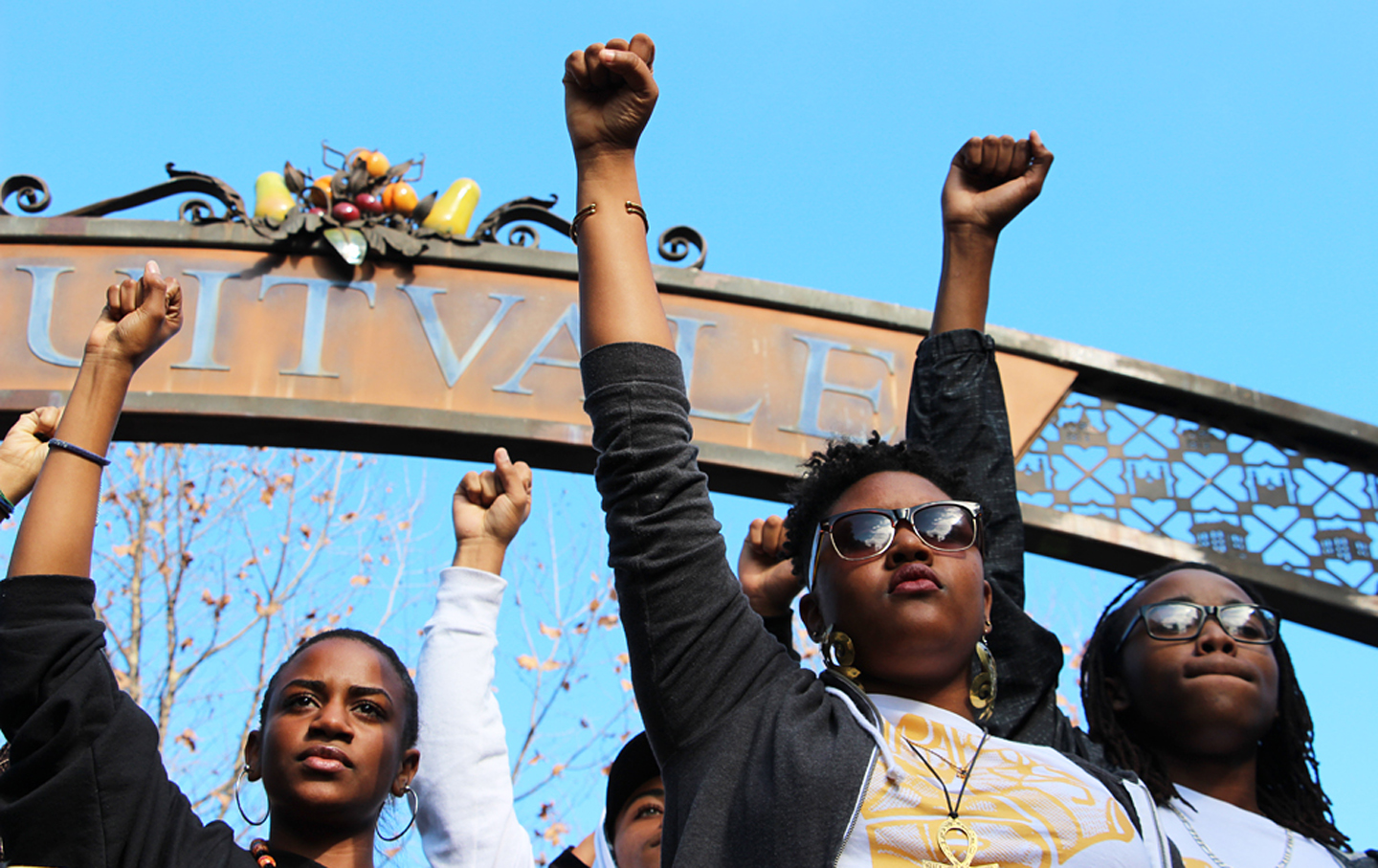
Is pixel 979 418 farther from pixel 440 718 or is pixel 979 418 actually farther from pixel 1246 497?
pixel 1246 497

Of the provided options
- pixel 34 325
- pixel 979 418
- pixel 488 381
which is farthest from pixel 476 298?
pixel 979 418

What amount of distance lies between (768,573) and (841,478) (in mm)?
446

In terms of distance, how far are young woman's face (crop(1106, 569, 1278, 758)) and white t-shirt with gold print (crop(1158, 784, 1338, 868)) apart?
0.11 m

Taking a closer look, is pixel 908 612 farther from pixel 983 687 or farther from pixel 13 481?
pixel 13 481

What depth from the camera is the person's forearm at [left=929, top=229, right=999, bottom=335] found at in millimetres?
2270

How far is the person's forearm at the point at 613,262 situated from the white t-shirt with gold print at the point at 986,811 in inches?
24.2

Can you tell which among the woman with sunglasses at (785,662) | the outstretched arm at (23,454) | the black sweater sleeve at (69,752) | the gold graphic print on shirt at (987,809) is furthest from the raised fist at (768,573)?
the outstretched arm at (23,454)

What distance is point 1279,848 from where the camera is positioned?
82.9 inches

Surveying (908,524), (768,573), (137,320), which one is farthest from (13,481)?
(908,524)

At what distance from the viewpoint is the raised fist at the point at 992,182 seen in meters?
2.27

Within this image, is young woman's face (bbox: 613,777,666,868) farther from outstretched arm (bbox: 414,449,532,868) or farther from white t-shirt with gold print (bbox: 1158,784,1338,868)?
white t-shirt with gold print (bbox: 1158,784,1338,868)

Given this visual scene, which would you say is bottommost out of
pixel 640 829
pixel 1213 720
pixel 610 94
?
pixel 640 829

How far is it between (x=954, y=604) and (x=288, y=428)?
3.20 m

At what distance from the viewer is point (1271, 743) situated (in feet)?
7.86
